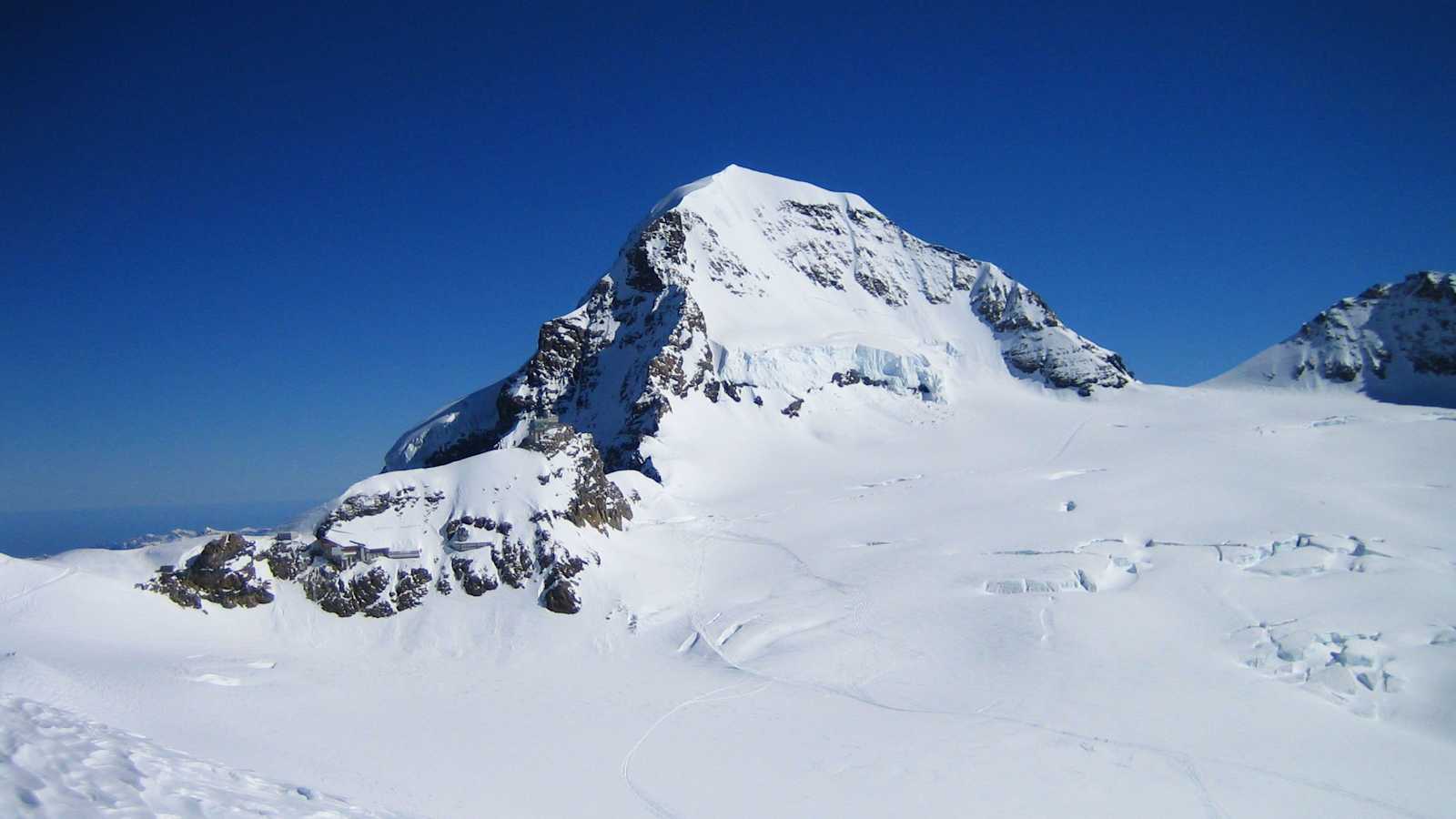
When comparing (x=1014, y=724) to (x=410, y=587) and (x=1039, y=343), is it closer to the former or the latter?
(x=410, y=587)

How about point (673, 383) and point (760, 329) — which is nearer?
point (673, 383)

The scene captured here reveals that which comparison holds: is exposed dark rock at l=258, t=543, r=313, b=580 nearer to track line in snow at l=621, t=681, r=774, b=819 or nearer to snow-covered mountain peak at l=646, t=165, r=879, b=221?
track line in snow at l=621, t=681, r=774, b=819

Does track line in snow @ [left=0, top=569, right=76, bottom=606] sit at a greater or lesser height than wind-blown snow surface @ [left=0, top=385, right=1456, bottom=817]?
greater

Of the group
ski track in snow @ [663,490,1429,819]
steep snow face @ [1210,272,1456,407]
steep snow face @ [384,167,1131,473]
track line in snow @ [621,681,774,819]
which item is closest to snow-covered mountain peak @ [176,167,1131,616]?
steep snow face @ [384,167,1131,473]

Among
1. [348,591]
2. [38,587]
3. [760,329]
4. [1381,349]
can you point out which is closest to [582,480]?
[348,591]

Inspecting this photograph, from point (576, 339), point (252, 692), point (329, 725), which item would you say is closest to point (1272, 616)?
point (329, 725)
